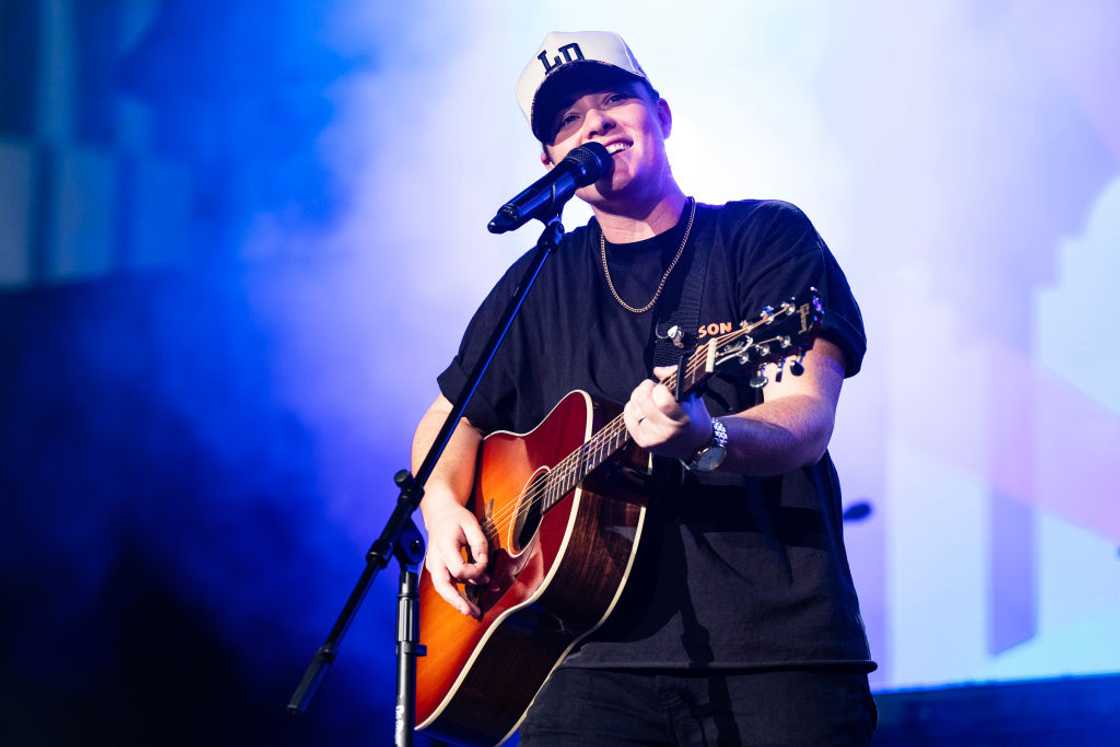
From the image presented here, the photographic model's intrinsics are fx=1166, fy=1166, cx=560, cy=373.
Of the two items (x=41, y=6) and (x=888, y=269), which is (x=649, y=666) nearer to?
(x=888, y=269)

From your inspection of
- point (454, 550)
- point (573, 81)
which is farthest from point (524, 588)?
point (573, 81)

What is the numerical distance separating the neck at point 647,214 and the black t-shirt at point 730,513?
0.04m

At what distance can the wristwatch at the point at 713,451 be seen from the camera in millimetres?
1813

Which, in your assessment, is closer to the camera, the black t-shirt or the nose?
the black t-shirt

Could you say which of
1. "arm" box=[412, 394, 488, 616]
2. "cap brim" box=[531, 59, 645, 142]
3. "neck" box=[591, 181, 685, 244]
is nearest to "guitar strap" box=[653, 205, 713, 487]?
"neck" box=[591, 181, 685, 244]

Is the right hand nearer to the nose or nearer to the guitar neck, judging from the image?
the guitar neck

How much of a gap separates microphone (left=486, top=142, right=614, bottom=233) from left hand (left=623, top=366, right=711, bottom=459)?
437 mm

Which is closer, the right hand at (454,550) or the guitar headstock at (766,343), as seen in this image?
the guitar headstock at (766,343)

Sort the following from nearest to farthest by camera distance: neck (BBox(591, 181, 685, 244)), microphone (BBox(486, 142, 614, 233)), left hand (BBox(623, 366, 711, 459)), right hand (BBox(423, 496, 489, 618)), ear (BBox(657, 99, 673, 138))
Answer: left hand (BBox(623, 366, 711, 459)), microphone (BBox(486, 142, 614, 233)), right hand (BBox(423, 496, 489, 618)), neck (BBox(591, 181, 685, 244)), ear (BBox(657, 99, 673, 138))

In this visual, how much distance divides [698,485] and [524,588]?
1.29 ft

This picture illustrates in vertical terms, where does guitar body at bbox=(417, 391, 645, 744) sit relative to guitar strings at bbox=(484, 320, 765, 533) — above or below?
below

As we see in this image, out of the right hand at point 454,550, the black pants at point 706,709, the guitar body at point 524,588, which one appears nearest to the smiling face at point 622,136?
the guitar body at point 524,588

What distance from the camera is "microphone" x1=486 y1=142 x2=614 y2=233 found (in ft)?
6.79

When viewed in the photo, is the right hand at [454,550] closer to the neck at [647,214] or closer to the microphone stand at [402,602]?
the microphone stand at [402,602]
